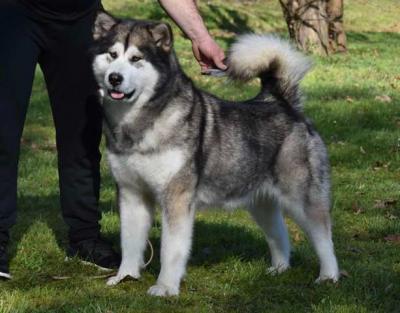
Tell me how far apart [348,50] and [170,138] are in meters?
15.4

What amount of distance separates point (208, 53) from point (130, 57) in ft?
2.29

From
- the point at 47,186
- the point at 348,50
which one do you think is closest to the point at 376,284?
the point at 47,186

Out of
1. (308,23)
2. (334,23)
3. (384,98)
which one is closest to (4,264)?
(384,98)

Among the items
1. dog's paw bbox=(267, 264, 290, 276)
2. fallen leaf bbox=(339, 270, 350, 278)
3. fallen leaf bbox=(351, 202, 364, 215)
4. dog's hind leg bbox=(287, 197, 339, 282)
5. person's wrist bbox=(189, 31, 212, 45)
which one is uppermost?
person's wrist bbox=(189, 31, 212, 45)

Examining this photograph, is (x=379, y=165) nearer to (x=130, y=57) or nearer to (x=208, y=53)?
(x=208, y=53)

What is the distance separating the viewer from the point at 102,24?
431 cm

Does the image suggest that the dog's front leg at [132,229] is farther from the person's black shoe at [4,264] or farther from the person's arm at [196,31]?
the person's arm at [196,31]

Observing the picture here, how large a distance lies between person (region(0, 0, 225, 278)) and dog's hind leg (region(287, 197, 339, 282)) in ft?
3.43

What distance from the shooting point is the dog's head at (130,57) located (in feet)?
13.1

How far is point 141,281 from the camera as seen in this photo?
4.62m

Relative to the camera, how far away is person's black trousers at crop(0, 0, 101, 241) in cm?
450

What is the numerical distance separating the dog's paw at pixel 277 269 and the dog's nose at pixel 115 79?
167 centimetres

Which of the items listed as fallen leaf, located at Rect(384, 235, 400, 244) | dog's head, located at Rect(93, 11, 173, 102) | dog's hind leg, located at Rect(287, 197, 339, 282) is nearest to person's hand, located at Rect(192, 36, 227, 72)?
dog's head, located at Rect(93, 11, 173, 102)

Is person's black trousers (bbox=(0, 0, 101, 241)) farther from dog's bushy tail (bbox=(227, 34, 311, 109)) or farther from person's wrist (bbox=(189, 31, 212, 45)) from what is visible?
dog's bushy tail (bbox=(227, 34, 311, 109))
